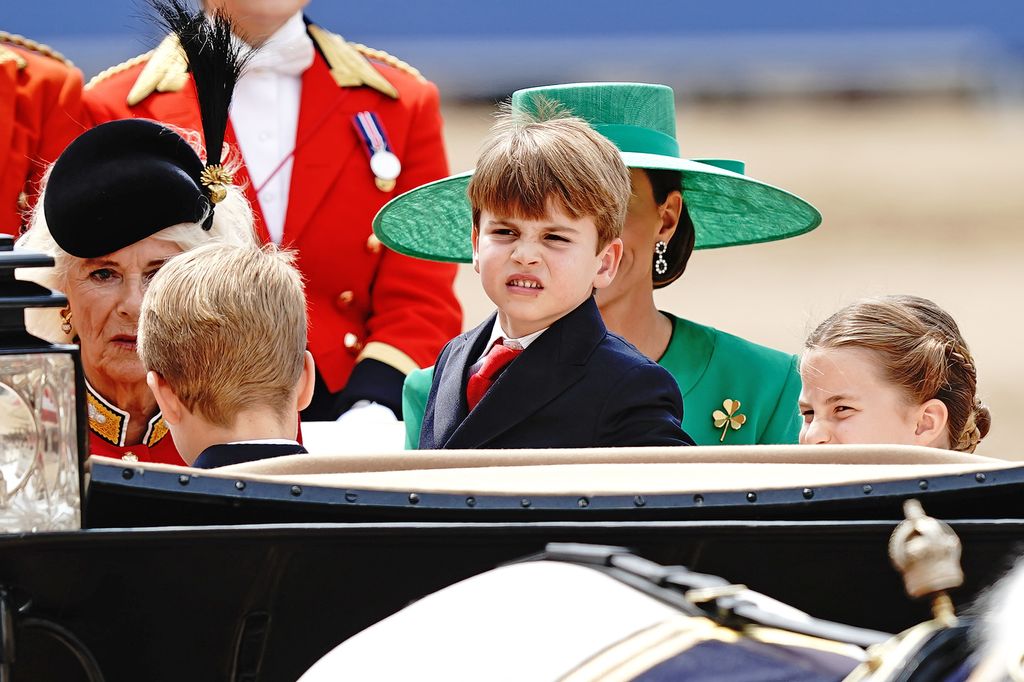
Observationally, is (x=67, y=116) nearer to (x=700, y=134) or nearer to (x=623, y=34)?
(x=623, y=34)

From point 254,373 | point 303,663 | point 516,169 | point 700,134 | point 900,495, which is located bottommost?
point 303,663

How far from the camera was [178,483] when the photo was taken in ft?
4.75

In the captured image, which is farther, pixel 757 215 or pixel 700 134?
pixel 700 134

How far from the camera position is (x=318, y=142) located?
10.4 feet

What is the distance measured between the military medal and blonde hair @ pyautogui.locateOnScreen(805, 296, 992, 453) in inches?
44.2

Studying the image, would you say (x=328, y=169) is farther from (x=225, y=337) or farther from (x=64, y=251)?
(x=225, y=337)

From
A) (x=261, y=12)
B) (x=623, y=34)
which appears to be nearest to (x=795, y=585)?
(x=261, y=12)

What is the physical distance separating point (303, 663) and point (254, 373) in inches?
16.9

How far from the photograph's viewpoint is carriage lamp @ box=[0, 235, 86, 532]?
4.51 ft

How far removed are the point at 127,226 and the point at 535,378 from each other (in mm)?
583

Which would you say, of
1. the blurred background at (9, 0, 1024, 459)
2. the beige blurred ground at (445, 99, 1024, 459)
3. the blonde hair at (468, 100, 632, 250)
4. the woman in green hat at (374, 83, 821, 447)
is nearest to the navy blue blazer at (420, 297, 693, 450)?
the blonde hair at (468, 100, 632, 250)

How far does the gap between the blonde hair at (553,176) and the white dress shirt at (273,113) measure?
3.35 feet

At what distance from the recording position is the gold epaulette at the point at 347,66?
126 inches

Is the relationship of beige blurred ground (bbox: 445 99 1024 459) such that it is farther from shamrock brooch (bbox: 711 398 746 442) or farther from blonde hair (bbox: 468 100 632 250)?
blonde hair (bbox: 468 100 632 250)
